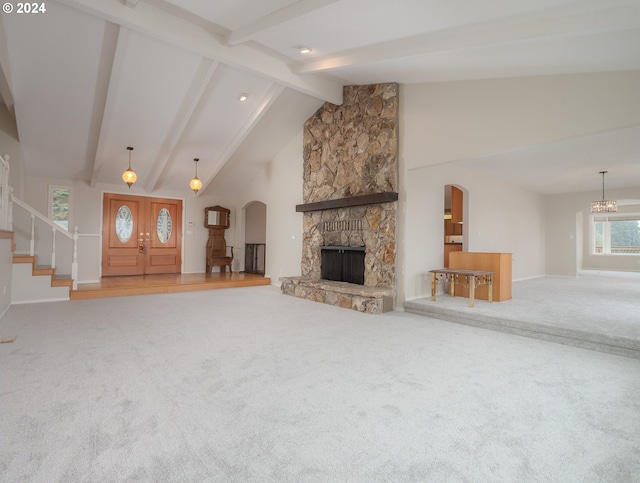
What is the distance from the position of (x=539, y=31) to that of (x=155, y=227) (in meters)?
9.28

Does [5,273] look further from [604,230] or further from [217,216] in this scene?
[604,230]

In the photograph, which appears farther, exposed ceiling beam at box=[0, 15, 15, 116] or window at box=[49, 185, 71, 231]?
window at box=[49, 185, 71, 231]

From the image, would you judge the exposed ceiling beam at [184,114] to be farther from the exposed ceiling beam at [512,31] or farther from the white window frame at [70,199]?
the exposed ceiling beam at [512,31]

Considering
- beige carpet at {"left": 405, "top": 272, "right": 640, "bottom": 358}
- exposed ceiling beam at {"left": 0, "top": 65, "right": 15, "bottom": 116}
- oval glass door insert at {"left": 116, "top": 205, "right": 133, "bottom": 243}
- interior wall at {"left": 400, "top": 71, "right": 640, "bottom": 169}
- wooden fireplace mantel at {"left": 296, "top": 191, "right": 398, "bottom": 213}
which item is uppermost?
exposed ceiling beam at {"left": 0, "top": 65, "right": 15, "bottom": 116}

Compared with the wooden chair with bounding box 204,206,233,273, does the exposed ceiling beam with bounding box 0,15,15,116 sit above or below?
above

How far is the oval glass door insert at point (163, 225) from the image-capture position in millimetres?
9586

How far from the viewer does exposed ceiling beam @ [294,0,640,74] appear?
2.96 meters

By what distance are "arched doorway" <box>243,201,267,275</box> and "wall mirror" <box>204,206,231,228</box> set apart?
66cm

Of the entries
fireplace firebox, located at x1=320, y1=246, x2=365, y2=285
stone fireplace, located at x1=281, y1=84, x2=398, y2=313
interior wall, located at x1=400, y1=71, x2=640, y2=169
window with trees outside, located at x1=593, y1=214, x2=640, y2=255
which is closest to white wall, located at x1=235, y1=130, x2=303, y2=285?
stone fireplace, located at x1=281, y1=84, x2=398, y2=313

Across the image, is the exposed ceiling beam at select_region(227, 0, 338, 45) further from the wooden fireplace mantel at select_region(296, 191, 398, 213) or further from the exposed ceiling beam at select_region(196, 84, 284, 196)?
the wooden fireplace mantel at select_region(296, 191, 398, 213)

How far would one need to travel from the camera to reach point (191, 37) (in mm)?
4688

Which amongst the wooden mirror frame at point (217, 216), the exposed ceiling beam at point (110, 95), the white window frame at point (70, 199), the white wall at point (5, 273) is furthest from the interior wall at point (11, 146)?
the wooden mirror frame at point (217, 216)

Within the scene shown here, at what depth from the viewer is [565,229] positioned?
10586 mm

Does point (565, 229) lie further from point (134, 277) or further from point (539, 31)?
point (134, 277)
